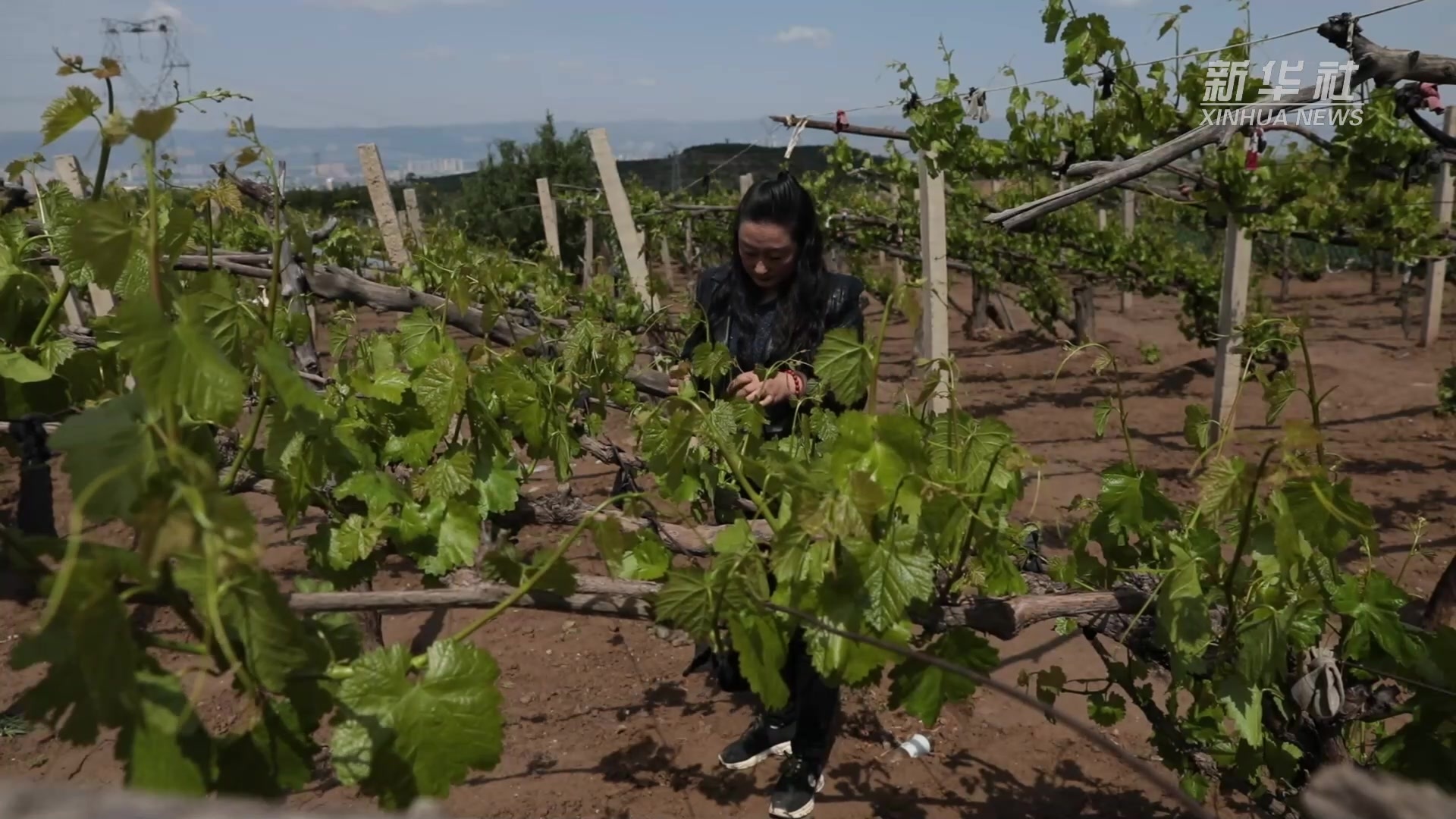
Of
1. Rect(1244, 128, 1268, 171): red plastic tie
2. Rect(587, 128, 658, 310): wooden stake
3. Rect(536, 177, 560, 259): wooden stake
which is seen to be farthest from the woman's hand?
Rect(536, 177, 560, 259): wooden stake

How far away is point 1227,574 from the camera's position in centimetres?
133

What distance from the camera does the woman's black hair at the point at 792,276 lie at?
2109 millimetres

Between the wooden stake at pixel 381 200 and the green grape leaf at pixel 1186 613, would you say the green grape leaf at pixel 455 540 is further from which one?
the wooden stake at pixel 381 200

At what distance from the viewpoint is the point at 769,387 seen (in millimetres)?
1932

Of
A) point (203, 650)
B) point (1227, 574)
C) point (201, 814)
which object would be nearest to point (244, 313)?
point (203, 650)

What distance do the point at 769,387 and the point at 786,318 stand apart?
315mm

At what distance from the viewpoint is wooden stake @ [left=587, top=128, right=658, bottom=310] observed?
5.78m

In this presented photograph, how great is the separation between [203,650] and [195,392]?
0.22 m

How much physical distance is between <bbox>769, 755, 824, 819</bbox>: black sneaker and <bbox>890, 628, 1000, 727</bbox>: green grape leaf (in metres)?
1.13

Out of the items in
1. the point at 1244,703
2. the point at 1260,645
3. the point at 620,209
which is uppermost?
the point at 620,209

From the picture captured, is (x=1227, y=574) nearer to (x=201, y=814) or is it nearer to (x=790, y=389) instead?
(x=790, y=389)

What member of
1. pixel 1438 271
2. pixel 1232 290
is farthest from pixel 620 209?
pixel 1438 271

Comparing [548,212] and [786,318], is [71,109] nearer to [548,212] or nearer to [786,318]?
[786,318]

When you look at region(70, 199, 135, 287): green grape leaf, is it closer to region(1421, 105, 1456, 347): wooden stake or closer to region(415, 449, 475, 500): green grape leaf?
region(415, 449, 475, 500): green grape leaf
